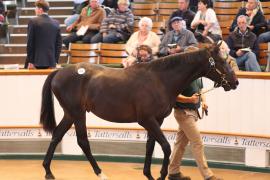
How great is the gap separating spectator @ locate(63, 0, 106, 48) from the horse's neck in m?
4.88

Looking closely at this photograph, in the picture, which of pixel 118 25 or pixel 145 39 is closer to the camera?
pixel 145 39

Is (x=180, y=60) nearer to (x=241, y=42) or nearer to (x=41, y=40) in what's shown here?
(x=41, y=40)

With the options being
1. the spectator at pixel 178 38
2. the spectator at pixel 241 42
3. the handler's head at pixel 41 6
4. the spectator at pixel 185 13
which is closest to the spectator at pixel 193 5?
the spectator at pixel 185 13

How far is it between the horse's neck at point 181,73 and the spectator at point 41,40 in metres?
2.78

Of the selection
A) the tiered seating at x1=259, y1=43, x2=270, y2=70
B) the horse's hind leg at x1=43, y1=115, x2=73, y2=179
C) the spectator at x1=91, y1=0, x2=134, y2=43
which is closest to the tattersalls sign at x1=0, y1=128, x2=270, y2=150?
the horse's hind leg at x1=43, y1=115, x2=73, y2=179

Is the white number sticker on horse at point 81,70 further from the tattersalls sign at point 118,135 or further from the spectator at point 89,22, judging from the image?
the spectator at point 89,22

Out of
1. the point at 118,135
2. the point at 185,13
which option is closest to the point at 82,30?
the point at 185,13

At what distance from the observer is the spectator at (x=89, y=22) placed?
12.9 metres

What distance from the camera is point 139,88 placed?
820 centimetres

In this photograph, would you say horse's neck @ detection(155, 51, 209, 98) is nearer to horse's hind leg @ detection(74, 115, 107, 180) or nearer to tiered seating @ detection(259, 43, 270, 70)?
horse's hind leg @ detection(74, 115, 107, 180)

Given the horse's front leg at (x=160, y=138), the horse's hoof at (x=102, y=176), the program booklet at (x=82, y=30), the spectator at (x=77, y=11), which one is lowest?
the horse's hoof at (x=102, y=176)

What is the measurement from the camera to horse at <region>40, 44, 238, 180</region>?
8.08m

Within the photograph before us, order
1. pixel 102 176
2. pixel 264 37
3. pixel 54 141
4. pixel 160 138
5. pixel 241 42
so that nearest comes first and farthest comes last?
pixel 160 138, pixel 102 176, pixel 54 141, pixel 241 42, pixel 264 37

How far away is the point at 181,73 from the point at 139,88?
0.49m
